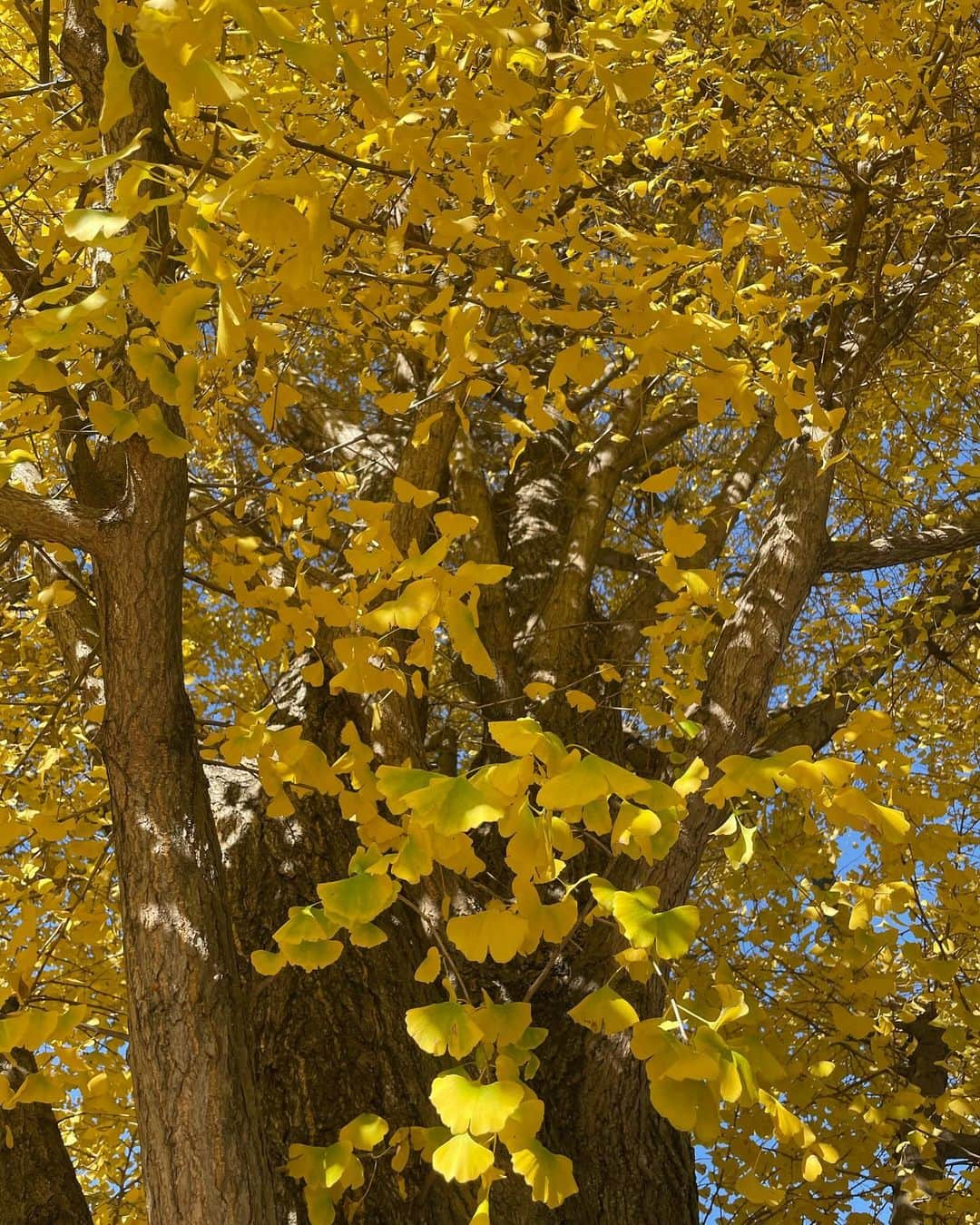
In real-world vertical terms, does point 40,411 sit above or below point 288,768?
above

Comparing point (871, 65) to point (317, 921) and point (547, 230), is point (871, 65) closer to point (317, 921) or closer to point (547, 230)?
point (547, 230)

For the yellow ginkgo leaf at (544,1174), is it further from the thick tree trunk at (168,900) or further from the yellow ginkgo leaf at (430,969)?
the thick tree trunk at (168,900)

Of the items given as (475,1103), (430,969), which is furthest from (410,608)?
(475,1103)

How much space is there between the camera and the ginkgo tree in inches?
66.5

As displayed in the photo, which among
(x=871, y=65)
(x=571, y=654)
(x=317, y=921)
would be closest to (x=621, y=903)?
(x=317, y=921)

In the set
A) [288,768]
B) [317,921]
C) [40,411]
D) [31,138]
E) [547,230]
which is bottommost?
[317,921]

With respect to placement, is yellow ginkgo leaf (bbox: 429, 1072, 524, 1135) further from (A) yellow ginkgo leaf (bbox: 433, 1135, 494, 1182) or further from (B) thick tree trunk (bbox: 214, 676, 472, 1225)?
(B) thick tree trunk (bbox: 214, 676, 472, 1225)

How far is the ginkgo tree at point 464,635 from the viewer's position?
66.5 inches

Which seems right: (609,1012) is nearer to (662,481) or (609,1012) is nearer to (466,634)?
(466,634)

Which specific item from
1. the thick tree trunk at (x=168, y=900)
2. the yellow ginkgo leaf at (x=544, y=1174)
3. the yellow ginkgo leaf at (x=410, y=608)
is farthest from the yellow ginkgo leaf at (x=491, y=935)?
the thick tree trunk at (x=168, y=900)

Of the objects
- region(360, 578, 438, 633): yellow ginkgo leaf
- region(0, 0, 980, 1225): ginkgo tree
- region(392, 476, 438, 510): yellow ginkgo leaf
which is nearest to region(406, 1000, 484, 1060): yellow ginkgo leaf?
region(0, 0, 980, 1225): ginkgo tree

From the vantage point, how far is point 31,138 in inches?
120

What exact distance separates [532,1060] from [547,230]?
164cm

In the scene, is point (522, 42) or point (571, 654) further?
point (571, 654)
